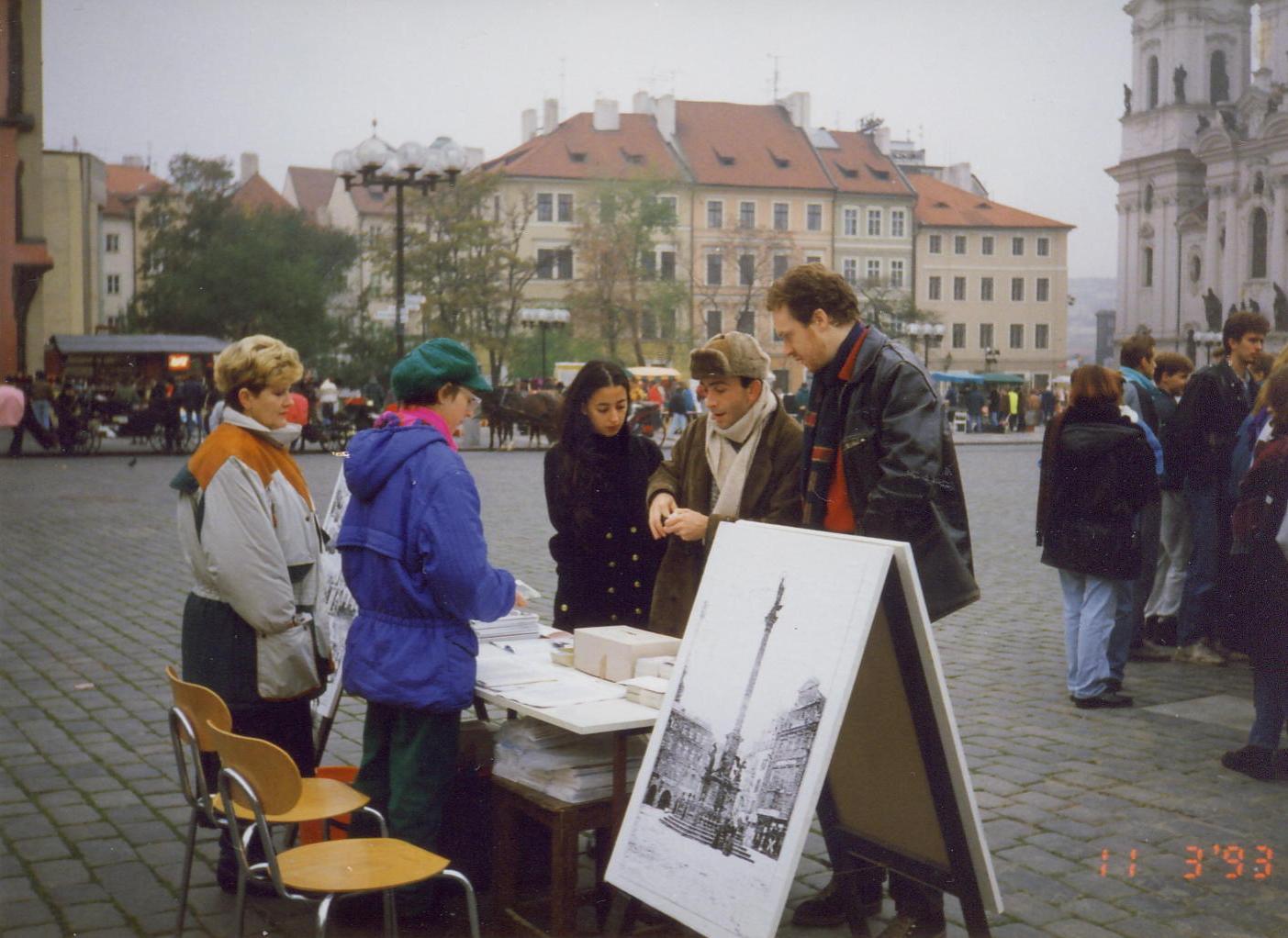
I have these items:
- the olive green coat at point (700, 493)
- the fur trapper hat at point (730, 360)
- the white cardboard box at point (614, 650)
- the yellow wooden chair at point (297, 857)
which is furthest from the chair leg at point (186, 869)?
the fur trapper hat at point (730, 360)

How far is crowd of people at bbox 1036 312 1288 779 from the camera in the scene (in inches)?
220

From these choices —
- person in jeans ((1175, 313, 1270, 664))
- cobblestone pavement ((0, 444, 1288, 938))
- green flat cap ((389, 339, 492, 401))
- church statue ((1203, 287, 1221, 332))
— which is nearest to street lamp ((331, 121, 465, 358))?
cobblestone pavement ((0, 444, 1288, 938))

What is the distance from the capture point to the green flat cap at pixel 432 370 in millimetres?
3693

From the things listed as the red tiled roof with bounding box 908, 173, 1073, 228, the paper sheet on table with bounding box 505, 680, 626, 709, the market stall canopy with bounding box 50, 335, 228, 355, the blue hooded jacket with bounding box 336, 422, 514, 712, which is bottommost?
the paper sheet on table with bounding box 505, 680, 626, 709

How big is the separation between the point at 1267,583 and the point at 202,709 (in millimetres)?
4180

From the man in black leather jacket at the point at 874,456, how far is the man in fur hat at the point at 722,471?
0.29m

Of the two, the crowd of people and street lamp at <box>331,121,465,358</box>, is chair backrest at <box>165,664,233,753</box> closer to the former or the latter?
the crowd of people

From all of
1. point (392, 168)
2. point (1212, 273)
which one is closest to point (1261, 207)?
point (1212, 273)

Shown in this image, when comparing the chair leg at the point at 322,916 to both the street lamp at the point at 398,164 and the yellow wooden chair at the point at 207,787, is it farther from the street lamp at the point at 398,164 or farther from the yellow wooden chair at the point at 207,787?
the street lamp at the point at 398,164

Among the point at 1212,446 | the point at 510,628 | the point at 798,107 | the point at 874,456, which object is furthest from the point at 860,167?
the point at 874,456

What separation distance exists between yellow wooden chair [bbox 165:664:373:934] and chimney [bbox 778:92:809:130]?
250ft

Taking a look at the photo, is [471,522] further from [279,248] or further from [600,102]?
[600,102]

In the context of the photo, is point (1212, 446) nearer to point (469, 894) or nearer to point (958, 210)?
point (469, 894)

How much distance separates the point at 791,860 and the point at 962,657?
5.57 meters
